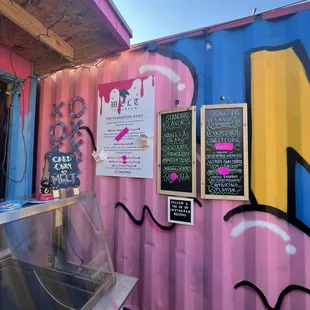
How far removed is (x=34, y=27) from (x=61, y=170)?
1.41 meters

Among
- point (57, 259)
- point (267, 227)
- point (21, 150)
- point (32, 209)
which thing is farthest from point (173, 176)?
point (21, 150)

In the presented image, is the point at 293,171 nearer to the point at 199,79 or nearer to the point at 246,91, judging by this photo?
the point at 246,91

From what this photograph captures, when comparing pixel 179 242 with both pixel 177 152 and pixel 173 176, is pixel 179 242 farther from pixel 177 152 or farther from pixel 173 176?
pixel 177 152

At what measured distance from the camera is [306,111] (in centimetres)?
145

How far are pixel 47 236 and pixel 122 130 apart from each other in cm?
118

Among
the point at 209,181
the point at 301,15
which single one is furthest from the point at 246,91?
the point at 209,181

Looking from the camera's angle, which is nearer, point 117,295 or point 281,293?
point 117,295

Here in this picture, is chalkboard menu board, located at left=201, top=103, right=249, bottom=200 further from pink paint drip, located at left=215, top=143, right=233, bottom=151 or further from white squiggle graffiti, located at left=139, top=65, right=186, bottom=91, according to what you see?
white squiggle graffiti, located at left=139, top=65, right=186, bottom=91

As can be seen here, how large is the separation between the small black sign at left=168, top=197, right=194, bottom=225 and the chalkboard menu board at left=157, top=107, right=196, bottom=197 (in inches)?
2.4

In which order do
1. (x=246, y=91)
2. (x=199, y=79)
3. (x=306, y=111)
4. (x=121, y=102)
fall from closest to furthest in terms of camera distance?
1. (x=306, y=111)
2. (x=246, y=91)
3. (x=199, y=79)
4. (x=121, y=102)

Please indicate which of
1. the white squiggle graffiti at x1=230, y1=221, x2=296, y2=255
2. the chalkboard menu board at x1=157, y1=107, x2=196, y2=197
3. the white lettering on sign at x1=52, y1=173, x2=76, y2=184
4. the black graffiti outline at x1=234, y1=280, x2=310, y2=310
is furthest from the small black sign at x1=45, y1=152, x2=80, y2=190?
the black graffiti outline at x1=234, y1=280, x2=310, y2=310

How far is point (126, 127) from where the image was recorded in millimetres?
1983

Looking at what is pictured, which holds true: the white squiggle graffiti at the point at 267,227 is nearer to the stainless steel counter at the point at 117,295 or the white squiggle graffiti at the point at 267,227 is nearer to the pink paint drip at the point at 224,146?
the pink paint drip at the point at 224,146

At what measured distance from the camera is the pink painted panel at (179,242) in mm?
1480
